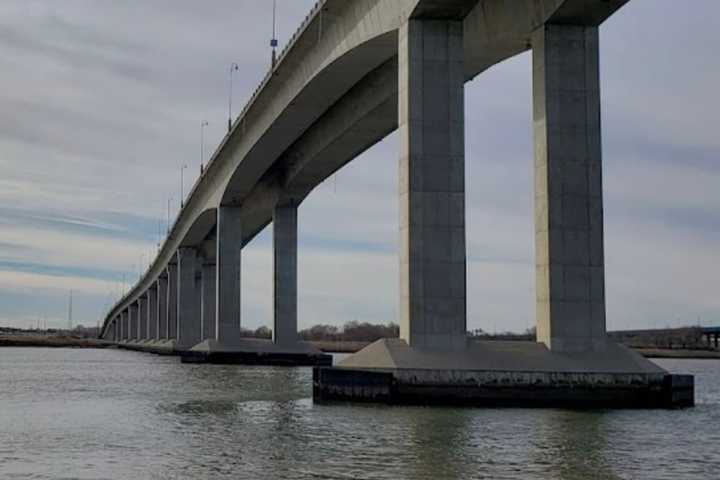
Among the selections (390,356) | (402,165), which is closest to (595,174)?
(402,165)

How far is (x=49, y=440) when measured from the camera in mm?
20516

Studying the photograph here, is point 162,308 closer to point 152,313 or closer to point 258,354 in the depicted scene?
point 152,313

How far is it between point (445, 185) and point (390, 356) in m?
5.67

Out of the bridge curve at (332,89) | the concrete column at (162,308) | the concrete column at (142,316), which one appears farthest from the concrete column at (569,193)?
the concrete column at (142,316)

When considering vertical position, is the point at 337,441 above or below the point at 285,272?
below

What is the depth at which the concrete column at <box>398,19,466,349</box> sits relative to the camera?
1265 inches

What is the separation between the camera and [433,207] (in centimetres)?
3241

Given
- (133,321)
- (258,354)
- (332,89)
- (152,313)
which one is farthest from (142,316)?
(332,89)

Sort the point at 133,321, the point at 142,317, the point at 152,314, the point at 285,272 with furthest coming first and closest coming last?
the point at 133,321 < the point at 142,317 < the point at 152,314 < the point at 285,272

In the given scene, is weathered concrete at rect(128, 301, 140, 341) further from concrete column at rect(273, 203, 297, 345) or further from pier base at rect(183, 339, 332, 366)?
concrete column at rect(273, 203, 297, 345)

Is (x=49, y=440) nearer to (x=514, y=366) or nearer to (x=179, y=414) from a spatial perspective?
(x=179, y=414)

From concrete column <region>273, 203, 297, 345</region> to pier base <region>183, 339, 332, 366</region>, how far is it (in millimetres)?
1196

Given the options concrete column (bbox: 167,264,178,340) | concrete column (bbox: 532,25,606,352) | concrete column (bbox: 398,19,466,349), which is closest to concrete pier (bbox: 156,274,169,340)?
concrete column (bbox: 167,264,178,340)

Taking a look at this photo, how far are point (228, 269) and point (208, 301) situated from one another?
1328 inches
